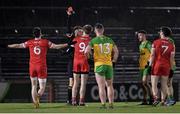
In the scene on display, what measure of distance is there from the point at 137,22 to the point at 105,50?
13.6 meters

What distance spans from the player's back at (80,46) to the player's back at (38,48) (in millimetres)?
1016

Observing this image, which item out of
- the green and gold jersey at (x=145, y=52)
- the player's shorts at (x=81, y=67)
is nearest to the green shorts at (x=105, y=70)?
the player's shorts at (x=81, y=67)

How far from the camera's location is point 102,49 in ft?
47.5

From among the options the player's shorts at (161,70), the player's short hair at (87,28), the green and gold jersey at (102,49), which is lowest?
the player's shorts at (161,70)

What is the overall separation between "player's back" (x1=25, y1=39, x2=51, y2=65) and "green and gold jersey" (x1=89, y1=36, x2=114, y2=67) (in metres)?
1.70

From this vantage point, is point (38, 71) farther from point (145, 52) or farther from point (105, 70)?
point (145, 52)

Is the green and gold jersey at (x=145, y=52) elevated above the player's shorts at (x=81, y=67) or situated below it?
above

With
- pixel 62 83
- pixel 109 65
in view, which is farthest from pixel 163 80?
pixel 62 83

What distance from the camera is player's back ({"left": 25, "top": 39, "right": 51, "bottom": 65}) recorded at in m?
15.7

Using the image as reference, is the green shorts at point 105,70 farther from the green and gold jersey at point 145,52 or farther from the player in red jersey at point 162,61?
the green and gold jersey at point 145,52

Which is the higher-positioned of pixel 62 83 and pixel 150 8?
pixel 150 8

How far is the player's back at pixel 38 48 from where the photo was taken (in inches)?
617

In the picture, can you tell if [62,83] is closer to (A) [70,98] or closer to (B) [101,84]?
(A) [70,98]

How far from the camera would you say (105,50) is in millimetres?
14508
